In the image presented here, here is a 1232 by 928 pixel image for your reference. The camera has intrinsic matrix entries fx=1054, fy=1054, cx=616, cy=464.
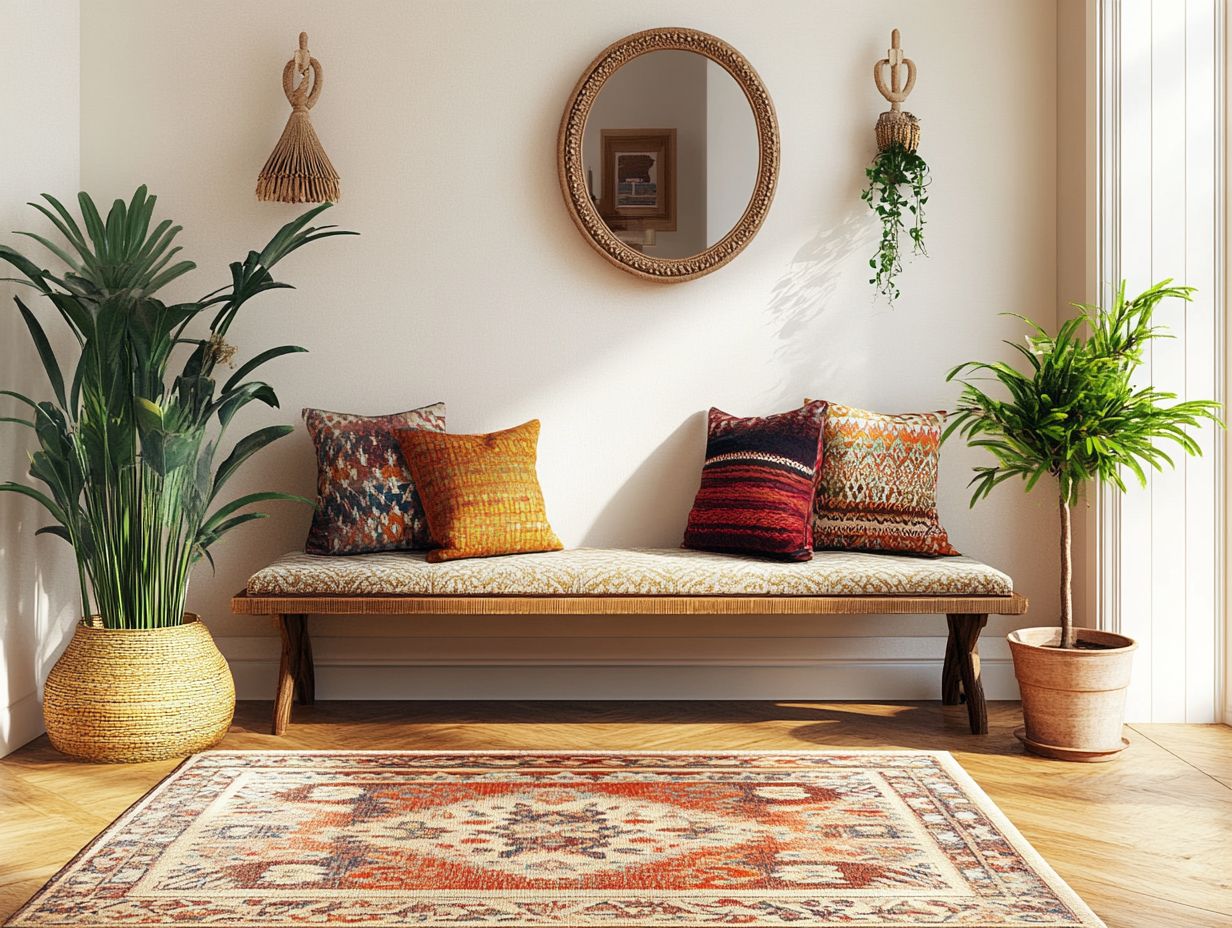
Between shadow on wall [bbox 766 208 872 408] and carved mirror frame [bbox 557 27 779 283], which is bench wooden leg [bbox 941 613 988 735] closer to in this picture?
shadow on wall [bbox 766 208 872 408]

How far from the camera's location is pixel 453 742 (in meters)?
3.07

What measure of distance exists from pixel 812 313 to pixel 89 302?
2.29 metres

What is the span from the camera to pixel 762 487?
3.29 meters

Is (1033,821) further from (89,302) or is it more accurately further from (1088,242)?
(89,302)

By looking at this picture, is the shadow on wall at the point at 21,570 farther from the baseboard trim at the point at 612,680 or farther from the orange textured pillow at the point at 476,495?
the orange textured pillow at the point at 476,495

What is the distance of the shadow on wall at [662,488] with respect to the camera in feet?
12.0

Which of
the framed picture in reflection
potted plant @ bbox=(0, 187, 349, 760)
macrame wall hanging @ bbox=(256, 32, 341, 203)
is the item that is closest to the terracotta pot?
the framed picture in reflection

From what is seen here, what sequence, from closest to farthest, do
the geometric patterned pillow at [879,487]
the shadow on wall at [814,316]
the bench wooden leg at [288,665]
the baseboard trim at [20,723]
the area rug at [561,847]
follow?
the area rug at [561,847] < the baseboard trim at [20,723] < the bench wooden leg at [288,665] < the geometric patterned pillow at [879,487] < the shadow on wall at [814,316]

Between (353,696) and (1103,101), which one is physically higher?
(1103,101)

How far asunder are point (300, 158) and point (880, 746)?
2.57 metres

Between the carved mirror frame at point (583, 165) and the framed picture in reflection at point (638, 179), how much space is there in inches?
2.8

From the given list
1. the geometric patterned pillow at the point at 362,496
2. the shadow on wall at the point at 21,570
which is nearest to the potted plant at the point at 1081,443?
the geometric patterned pillow at the point at 362,496

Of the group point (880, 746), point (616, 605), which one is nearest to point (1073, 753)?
point (880, 746)

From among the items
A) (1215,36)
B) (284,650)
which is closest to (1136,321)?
(1215,36)
